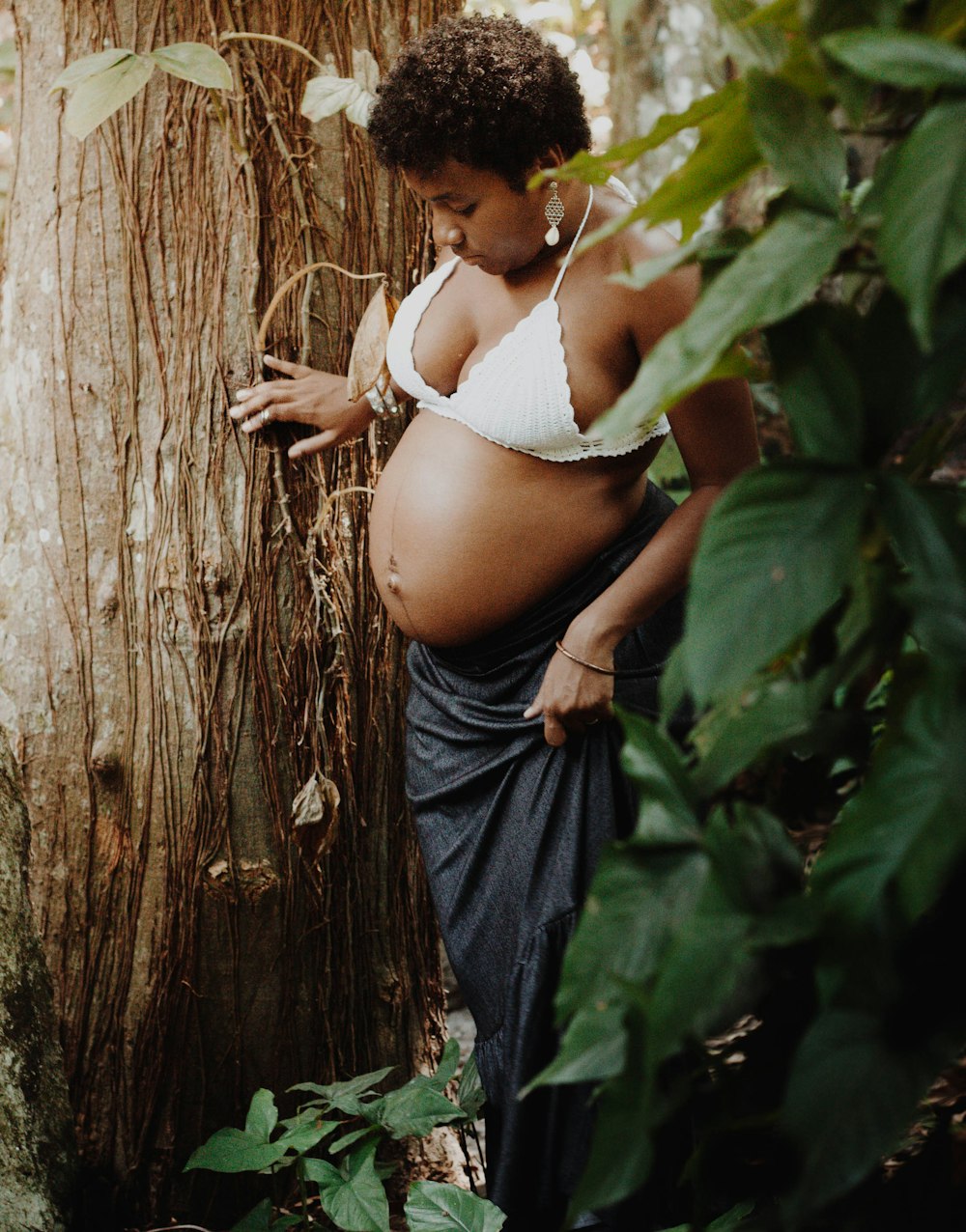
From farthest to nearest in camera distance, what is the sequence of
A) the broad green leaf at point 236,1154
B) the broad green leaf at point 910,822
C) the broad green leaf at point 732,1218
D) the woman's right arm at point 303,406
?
the woman's right arm at point 303,406 → the broad green leaf at point 236,1154 → the broad green leaf at point 732,1218 → the broad green leaf at point 910,822

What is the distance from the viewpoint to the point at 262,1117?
5.90ft

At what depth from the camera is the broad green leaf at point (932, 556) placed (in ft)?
1.86

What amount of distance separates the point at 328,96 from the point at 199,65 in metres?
0.25

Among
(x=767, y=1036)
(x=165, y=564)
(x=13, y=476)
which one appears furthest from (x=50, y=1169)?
(x=767, y=1036)

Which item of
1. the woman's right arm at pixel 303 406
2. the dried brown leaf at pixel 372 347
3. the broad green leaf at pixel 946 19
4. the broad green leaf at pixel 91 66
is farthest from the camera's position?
the woman's right arm at pixel 303 406

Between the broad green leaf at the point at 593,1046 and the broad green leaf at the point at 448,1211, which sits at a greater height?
the broad green leaf at the point at 593,1046

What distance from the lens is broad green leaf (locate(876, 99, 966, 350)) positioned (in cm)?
57

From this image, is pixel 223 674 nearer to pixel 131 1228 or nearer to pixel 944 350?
pixel 131 1228

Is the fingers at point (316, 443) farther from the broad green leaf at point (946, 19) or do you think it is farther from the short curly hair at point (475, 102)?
the broad green leaf at point (946, 19)

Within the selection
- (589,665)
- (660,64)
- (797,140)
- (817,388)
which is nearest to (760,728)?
(817,388)

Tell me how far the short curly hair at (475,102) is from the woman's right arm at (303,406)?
455 mm

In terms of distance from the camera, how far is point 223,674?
1977 millimetres

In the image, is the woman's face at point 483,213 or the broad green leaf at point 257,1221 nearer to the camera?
the woman's face at point 483,213

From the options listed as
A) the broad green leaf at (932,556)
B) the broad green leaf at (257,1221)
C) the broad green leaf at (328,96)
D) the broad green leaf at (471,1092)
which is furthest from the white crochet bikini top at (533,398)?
the broad green leaf at (257,1221)
